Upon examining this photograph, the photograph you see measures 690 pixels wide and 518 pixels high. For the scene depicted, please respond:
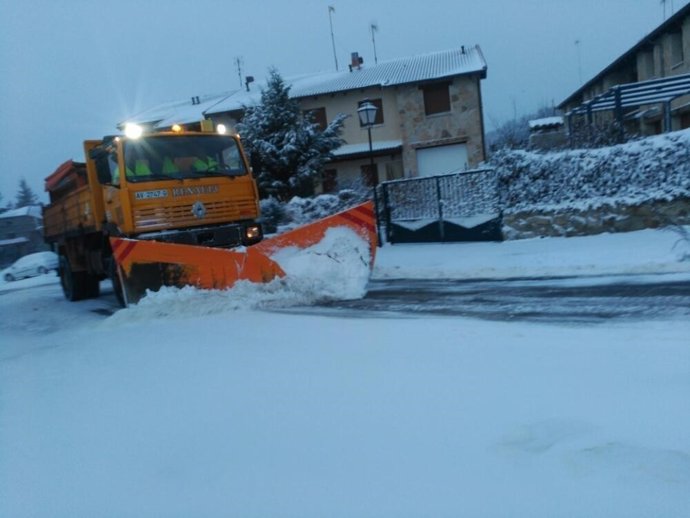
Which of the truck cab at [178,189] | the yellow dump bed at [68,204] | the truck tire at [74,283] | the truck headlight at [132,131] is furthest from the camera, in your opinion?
the truck tire at [74,283]

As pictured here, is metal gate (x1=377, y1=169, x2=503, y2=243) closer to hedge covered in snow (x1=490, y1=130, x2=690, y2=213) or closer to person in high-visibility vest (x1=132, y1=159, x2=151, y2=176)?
hedge covered in snow (x1=490, y1=130, x2=690, y2=213)

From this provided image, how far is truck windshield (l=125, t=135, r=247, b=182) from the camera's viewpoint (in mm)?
7938

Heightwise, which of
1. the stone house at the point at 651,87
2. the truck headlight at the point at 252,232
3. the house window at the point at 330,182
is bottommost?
the truck headlight at the point at 252,232

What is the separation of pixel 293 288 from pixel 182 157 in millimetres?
2818

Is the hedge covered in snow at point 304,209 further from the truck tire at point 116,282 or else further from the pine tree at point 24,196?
the pine tree at point 24,196

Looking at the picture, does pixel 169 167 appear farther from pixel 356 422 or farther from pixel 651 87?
pixel 651 87

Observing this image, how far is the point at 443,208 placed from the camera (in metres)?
13.5

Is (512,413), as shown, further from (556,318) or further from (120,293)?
(120,293)

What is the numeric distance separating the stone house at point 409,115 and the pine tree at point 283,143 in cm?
602

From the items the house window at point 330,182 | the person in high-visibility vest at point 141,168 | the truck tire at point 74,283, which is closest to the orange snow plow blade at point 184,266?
the person in high-visibility vest at point 141,168

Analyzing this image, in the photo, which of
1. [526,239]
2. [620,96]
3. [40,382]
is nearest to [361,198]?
[526,239]

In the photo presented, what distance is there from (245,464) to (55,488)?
92 cm

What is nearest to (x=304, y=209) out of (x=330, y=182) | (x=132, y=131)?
(x=132, y=131)

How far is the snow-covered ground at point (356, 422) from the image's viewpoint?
2.42 metres
